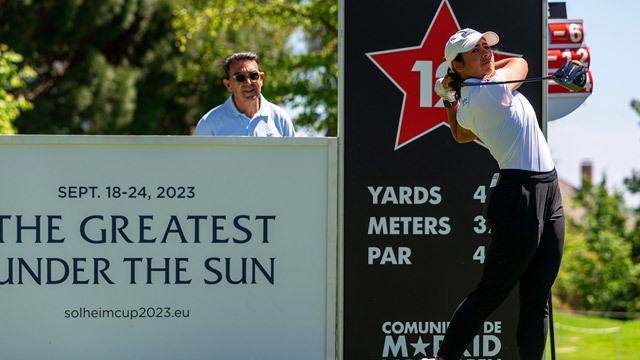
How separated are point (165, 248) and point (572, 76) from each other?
2.31 meters

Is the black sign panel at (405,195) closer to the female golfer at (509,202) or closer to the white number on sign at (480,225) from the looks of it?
the white number on sign at (480,225)

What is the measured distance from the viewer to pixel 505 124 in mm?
3896

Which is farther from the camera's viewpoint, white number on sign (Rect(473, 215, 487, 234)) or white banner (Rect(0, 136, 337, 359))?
white number on sign (Rect(473, 215, 487, 234))

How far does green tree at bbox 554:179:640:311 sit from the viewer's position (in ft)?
119

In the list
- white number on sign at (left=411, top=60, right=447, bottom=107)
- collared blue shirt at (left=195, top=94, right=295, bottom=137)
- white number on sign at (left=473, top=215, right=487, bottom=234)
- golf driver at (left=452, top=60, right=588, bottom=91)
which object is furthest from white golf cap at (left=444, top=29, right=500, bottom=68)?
collared blue shirt at (left=195, top=94, right=295, bottom=137)

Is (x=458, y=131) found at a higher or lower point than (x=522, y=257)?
higher

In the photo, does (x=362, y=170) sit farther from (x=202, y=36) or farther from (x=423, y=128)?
(x=202, y=36)

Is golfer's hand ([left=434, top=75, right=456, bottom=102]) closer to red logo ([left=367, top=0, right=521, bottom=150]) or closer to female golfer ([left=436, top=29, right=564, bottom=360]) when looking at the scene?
female golfer ([left=436, top=29, right=564, bottom=360])

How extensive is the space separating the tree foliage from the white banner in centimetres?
1449

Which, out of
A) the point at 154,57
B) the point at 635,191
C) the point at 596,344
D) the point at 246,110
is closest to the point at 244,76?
the point at 246,110

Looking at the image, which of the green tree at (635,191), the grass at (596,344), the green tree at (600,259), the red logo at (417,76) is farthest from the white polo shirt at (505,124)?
the green tree at (635,191)

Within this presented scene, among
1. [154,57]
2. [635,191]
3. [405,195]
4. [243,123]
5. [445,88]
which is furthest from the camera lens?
[635,191]

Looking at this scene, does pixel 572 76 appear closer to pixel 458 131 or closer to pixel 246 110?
pixel 458 131

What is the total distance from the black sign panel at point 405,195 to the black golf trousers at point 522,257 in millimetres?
588
